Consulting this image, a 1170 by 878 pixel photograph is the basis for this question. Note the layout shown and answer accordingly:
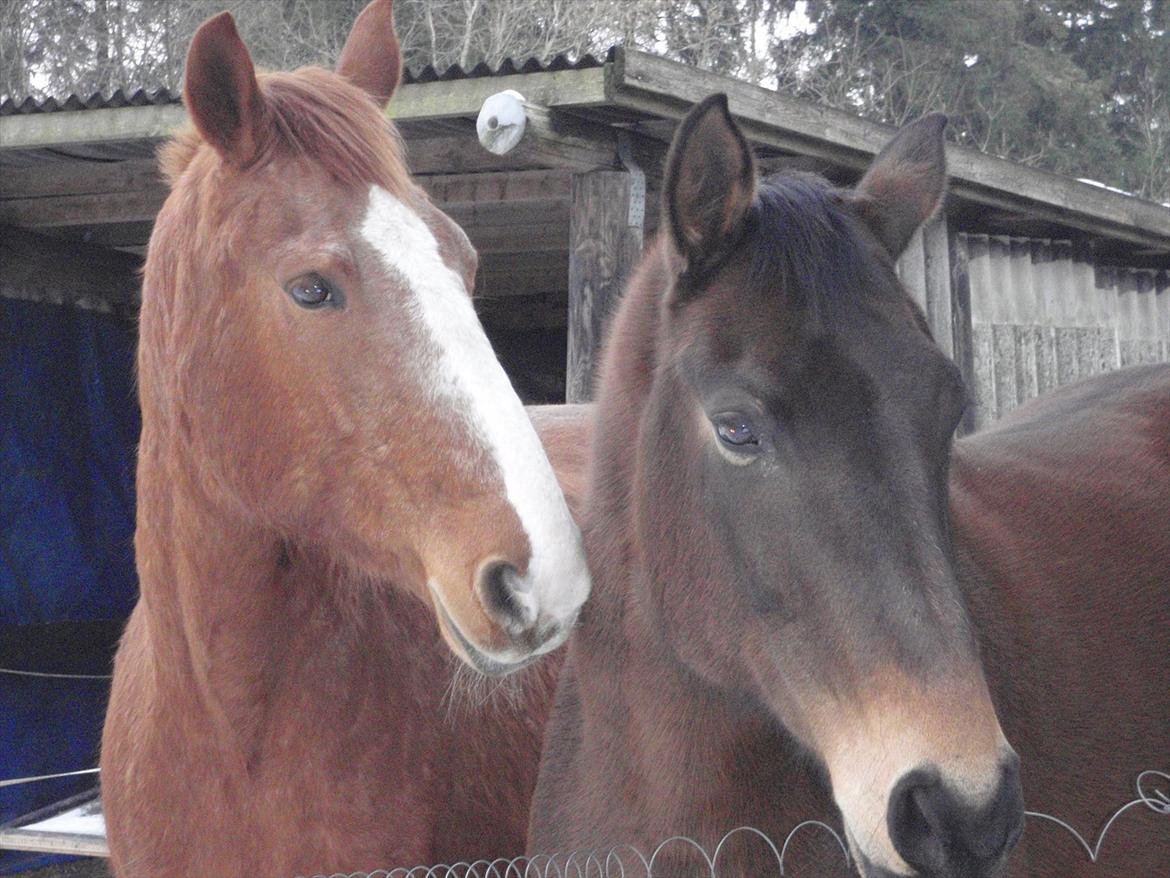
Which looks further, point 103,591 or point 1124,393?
point 103,591

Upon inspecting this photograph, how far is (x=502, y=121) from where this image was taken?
167 inches

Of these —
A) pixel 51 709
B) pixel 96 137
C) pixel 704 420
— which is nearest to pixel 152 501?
pixel 704 420

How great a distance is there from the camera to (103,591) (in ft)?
23.5

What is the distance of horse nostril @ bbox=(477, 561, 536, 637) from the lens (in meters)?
2.02

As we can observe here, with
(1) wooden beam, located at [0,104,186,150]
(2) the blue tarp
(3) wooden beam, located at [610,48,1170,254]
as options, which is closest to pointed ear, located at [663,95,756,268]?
(3) wooden beam, located at [610,48,1170,254]

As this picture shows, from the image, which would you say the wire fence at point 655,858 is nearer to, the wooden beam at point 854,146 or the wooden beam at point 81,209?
the wooden beam at point 854,146

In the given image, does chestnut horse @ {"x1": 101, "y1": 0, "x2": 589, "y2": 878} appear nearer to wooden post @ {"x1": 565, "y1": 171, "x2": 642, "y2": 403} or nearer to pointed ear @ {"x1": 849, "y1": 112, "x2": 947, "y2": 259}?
pointed ear @ {"x1": 849, "y1": 112, "x2": 947, "y2": 259}

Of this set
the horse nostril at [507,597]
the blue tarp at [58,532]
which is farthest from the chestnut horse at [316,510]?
the blue tarp at [58,532]

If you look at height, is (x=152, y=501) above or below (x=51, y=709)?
above

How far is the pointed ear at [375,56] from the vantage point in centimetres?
297

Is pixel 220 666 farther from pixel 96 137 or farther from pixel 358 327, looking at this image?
pixel 96 137

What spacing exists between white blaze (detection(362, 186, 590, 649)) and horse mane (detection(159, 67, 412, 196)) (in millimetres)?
62

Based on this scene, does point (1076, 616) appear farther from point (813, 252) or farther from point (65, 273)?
point (65, 273)

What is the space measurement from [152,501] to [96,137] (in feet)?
9.90
